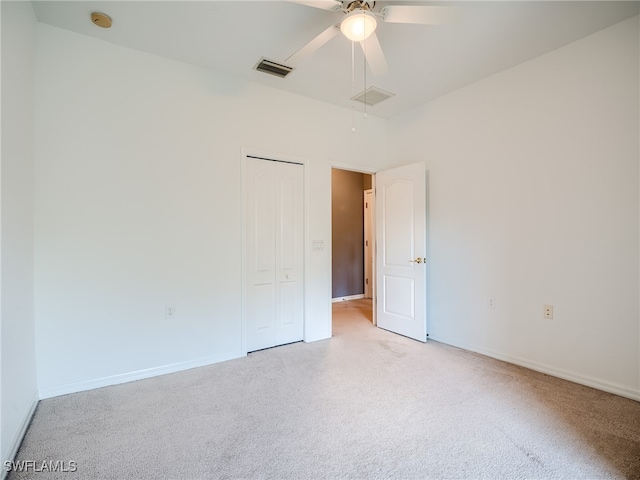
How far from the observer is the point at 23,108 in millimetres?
2023

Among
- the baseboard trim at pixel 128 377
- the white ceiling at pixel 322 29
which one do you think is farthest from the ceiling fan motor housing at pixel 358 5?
the baseboard trim at pixel 128 377

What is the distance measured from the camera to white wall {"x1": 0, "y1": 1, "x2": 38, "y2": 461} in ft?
5.51

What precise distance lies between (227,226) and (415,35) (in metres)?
2.30

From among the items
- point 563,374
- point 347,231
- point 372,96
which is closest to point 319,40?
point 372,96

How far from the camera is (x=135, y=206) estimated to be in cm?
263

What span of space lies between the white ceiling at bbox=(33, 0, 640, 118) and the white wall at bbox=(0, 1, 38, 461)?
50 cm

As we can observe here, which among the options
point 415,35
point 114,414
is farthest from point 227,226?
point 415,35

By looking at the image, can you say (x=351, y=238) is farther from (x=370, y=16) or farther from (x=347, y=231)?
(x=370, y=16)

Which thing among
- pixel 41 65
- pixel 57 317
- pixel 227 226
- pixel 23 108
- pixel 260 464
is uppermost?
pixel 41 65

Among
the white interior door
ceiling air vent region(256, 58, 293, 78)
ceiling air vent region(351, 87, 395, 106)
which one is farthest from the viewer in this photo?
the white interior door

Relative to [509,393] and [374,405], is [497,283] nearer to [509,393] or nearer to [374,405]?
[509,393]

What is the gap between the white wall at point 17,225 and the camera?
5.51ft

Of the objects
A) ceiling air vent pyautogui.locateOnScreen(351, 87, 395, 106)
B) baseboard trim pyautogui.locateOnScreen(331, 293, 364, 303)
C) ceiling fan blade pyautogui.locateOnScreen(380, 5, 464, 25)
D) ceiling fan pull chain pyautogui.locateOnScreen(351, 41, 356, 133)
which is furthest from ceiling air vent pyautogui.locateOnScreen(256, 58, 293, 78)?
baseboard trim pyautogui.locateOnScreen(331, 293, 364, 303)

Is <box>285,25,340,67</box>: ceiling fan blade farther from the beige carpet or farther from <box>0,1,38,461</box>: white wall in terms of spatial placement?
the beige carpet
